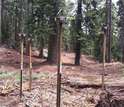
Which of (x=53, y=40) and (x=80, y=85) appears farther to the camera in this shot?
(x=53, y=40)

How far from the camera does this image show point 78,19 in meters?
26.4

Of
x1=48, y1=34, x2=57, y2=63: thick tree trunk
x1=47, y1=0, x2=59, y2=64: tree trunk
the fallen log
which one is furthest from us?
x1=48, y1=34, x2=57, y2=63: thick tree trunk

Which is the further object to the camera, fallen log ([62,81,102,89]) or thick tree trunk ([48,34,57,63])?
thick tree trunk ([48,34,57,63])

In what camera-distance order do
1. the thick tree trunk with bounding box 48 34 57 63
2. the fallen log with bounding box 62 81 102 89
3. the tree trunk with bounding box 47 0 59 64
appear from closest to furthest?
the fallen log with bounding box 62 81 102 89
the tree trunk with bounding box 47 0 59 64
the thick tree trunk with bounding box 48 34 57 63

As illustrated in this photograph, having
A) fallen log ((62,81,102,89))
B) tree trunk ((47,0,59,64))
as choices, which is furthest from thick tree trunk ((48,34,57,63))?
fallen log ((62,81,102,89))

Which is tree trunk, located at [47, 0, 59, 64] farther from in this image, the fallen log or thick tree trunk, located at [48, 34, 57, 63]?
the fallen log

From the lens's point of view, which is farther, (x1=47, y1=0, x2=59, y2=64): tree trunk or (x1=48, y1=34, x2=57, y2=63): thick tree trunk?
(x1=48, y1=34, x2=57, y2=63): thick tree trunk

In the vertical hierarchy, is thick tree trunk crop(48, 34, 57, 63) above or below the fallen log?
above

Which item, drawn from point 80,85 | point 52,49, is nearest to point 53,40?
point 52,49

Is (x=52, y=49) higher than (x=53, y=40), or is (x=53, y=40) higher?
(x=53, y=40)

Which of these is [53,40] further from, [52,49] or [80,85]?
[80,85]

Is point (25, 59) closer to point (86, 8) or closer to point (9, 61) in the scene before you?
point (9, 61)

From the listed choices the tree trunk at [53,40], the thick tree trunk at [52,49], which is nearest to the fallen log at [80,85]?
the tree trunk at [53,40]

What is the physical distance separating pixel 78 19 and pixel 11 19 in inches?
616
